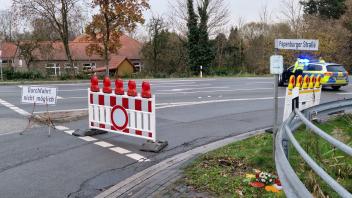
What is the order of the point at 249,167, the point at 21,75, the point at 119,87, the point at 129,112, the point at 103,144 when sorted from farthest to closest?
1. the point at 21,75
2. the point at 103,144
3. the point at 119,87
4. the point at 129,112
5. the point at 249,167

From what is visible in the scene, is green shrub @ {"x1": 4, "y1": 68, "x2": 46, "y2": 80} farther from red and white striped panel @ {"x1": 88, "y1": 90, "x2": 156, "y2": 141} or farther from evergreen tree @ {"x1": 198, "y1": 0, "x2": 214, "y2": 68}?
red and white striped panel @ {"x1": 88, "y1": 90, "x2": 156, "y2": 141}

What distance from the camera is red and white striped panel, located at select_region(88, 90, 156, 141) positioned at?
801cm

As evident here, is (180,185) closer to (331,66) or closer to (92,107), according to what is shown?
(92,107)

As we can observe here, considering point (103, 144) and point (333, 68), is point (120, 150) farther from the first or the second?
point (333, 68)

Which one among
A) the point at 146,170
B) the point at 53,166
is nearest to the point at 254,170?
the point at 146,170

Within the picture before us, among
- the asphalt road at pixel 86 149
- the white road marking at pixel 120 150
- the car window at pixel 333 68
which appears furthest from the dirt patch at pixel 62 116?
the car window at pixel 333 68

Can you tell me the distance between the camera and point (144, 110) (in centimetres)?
804

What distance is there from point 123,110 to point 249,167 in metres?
3.12

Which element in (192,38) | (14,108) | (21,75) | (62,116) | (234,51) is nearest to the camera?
(62,116)

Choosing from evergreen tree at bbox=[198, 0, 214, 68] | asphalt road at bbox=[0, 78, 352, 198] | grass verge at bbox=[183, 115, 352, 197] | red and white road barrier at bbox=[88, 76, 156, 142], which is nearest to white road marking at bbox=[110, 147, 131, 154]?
asphalt road at bbox=[0, 78, 352, 198]

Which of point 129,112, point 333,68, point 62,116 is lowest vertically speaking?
point 62,116

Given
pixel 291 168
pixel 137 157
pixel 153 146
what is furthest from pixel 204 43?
pixel 291 168

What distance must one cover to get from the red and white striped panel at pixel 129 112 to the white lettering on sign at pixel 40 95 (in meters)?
1.33

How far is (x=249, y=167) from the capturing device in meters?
6.40
